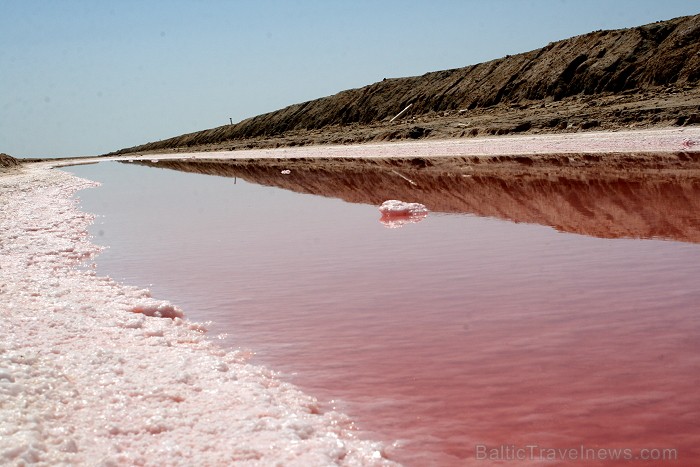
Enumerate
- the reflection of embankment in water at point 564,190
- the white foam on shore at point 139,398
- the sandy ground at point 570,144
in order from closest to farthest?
the white foam on shore at point 139,398 → the reflection of embankment in water at point 564,190 → the sandy ground at point 570,144

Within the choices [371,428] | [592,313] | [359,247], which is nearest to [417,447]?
[371,428]

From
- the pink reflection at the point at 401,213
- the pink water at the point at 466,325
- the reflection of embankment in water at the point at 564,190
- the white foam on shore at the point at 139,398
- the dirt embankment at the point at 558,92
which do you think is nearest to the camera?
the white foam on shore at the point at 139,398

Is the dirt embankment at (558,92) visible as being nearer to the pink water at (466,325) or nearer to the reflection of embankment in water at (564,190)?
the reflection of embankment in water at (564,190)

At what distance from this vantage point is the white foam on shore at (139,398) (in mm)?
3479

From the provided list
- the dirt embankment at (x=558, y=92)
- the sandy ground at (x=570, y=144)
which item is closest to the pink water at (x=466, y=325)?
the sandy ground at (x=570, y=144)

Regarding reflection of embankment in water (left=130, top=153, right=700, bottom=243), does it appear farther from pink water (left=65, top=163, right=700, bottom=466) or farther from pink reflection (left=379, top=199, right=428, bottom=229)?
pink water (left=65, top=163, right=700, bottom=466)

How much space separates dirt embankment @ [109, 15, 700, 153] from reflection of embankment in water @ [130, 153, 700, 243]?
12245mm

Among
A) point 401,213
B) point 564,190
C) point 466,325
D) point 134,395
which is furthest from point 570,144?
point 134,395

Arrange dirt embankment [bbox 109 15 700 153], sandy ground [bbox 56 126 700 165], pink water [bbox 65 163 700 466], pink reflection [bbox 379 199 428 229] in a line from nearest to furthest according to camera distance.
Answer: pink water [bbox 65 163 700 466], pink reflection [bbox 379 199 428 229], sandy ground [bbox 56 126 700 165], dirt embankment [bbox 109 15 700 153]

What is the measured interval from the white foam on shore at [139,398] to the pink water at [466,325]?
0.27 metres

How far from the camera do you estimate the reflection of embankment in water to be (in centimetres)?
1018

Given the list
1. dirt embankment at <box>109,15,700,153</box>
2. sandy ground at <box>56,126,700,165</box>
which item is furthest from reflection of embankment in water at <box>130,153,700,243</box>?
dirt embankment at <box>109,15,700,153</box>

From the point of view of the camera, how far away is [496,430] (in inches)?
142

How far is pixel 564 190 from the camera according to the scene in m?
14.8
